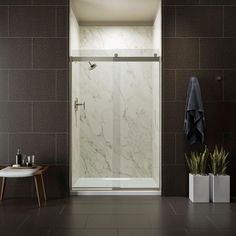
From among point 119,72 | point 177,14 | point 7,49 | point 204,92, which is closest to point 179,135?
point 204,92

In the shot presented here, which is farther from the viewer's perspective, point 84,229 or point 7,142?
point 7,142

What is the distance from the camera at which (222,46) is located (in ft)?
14.6

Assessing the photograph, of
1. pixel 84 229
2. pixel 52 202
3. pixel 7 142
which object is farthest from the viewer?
pixel 7 142

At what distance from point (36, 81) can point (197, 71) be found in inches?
71.5

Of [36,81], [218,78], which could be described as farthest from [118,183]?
[218,78]

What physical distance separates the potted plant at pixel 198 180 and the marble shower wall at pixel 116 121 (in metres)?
0.54

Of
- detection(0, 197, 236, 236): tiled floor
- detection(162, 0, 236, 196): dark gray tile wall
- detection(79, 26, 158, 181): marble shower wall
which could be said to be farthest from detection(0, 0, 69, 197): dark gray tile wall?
detection(162, 0, 236, 196): dark gray tile wall

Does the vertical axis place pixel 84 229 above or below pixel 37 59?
below

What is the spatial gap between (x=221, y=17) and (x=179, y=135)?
55.9 inches

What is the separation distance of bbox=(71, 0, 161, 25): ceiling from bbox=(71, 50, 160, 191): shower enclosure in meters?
0.64

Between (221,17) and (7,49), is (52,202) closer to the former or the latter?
(7,49)

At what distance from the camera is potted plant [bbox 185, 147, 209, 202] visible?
407cm

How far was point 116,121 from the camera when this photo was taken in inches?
176

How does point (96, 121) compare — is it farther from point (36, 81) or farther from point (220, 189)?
point (220, 189)
